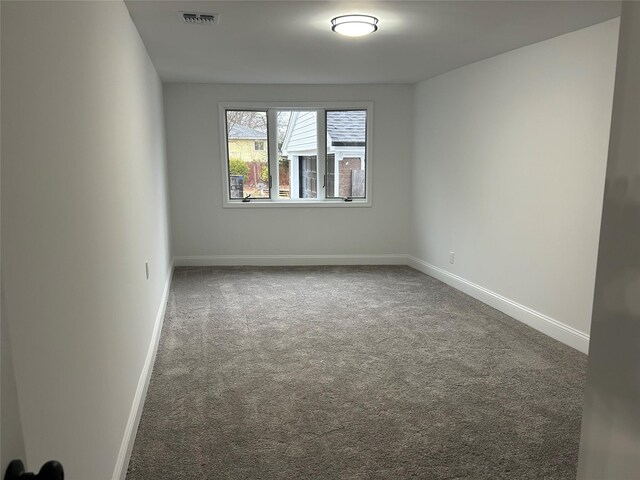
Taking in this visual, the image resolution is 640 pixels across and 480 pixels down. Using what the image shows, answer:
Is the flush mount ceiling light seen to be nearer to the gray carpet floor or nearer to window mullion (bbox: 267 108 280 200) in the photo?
the gray carpet floor

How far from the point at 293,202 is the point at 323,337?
2.92 m

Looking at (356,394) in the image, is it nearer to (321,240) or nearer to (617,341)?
(617,341)

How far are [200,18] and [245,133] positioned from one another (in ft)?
10.6

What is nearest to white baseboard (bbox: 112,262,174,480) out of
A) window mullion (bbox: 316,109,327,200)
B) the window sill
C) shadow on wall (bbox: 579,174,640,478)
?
shadow on wall (bbox: 579,174,640,478)

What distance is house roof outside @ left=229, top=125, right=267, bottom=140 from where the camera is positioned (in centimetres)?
634

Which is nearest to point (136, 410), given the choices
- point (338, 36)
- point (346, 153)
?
point (338, 36)

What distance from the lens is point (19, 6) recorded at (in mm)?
1072

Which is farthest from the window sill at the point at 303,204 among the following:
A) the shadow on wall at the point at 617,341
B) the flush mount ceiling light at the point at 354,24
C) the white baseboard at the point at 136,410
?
the shadow on wall at the point at 617,341

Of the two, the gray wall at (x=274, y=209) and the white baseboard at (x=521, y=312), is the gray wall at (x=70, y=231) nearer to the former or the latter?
the white baseboard at (x=521, y=312)

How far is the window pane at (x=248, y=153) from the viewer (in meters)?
6.33

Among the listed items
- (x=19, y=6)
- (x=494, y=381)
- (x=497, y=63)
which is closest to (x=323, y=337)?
(x=494, y=381)

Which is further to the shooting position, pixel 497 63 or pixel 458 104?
pixel 458 104

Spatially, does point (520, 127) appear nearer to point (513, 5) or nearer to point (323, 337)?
point (513, 5)

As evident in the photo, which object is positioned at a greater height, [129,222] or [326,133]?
[326,133]
